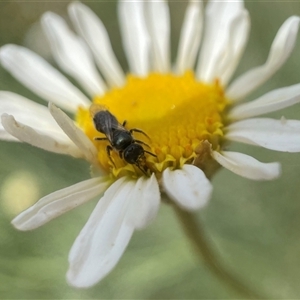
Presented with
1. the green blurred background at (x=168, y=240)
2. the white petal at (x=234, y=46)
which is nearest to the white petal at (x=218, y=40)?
the white petal at (x=234, y=46)

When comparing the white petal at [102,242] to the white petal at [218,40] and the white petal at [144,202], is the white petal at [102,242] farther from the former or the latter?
the white petal at [218,40]

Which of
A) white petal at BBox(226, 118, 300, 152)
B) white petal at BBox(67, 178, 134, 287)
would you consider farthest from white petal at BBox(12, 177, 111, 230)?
white petal at BBox(226, 118, 300, 152)

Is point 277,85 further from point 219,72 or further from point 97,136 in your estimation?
point 97,136

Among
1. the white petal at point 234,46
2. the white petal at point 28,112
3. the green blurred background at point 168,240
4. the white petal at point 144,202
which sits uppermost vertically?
the white petal at point 28,112

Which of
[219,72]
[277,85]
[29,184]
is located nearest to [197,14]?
[219,72]

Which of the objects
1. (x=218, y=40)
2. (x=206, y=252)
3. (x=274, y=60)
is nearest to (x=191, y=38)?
(x=218, y=40)
